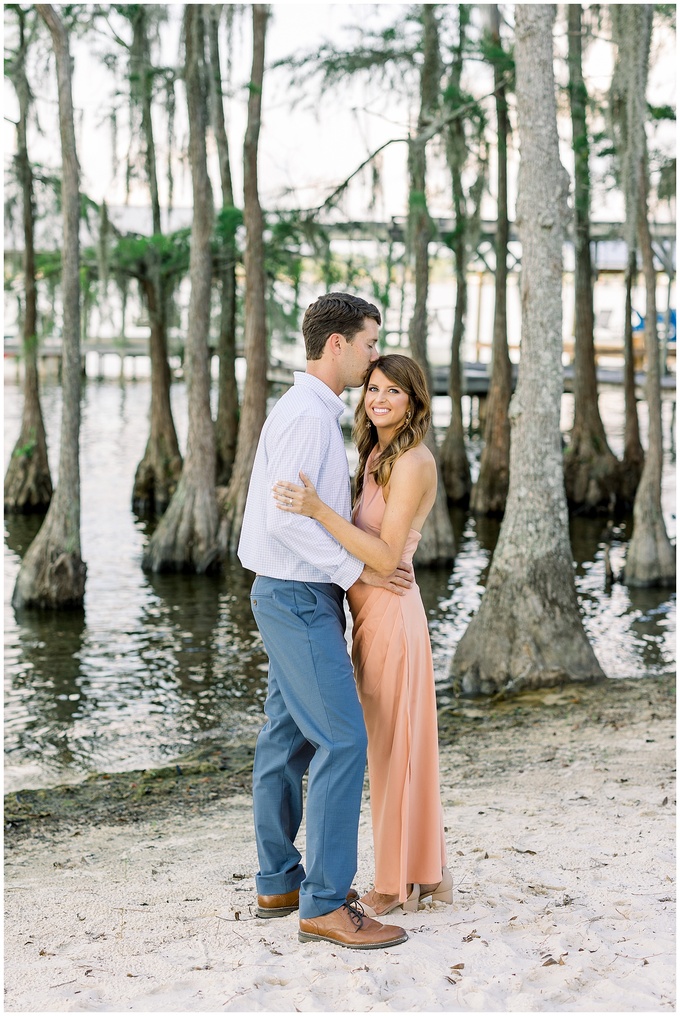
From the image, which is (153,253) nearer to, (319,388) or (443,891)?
(319,388)

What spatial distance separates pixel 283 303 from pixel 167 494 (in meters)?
3.98

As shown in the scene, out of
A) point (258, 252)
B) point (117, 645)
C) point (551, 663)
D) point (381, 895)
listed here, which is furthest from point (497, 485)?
point (381, 895)

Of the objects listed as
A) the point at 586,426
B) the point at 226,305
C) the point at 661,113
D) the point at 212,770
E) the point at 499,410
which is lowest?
the point at 212,770

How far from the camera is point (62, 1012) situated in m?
3.36

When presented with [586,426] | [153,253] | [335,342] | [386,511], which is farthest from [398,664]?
[586,426]

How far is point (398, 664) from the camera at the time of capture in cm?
388

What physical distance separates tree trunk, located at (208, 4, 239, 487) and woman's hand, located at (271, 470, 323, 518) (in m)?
15.3

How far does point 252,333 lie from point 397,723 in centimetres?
1332

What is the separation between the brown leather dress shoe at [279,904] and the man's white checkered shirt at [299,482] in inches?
44.6

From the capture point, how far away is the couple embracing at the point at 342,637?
12.0 feet

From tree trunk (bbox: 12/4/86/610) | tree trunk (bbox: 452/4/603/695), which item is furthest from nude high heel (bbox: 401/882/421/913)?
tree trunk (bbox: 12/4/86/610)

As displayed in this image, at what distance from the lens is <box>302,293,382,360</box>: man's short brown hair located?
3.72 metres

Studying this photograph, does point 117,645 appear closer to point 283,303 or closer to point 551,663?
point 551,663

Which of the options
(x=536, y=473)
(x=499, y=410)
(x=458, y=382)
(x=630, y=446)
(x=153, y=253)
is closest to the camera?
(x=536, y=473)
